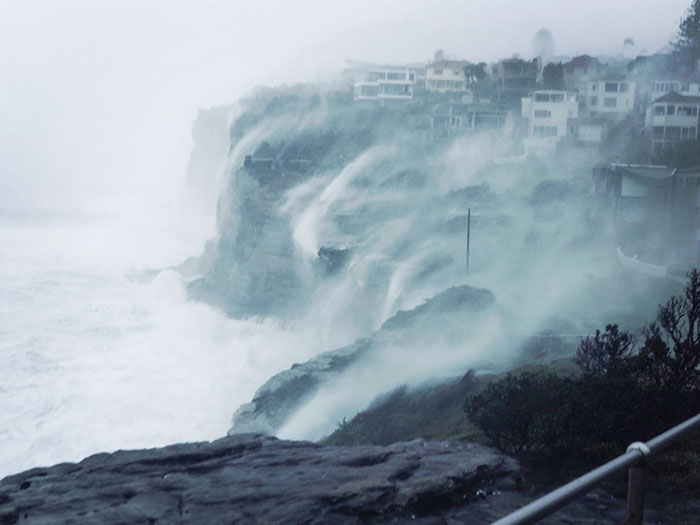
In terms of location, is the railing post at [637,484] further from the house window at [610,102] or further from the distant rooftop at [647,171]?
the house window at [610,102]

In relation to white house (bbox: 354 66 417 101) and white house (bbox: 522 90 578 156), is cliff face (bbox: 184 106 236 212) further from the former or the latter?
white house (bbox: 522 90 578 156)

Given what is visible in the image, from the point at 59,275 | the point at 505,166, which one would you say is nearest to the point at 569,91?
the point at 505,166

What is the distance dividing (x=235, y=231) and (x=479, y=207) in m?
12.5

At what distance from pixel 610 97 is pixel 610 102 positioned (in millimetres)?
144

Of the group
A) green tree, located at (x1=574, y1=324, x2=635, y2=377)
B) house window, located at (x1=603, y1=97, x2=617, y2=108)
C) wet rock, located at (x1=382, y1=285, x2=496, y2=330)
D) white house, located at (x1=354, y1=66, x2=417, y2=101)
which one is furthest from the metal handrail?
white house, located at (x1=354, y1=66, x2=417, y2=101)

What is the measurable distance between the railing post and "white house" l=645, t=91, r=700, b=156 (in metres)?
16.4

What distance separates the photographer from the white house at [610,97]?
19250mm

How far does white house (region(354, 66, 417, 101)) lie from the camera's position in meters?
30.3

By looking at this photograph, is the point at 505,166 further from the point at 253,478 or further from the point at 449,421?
the point at 253,478

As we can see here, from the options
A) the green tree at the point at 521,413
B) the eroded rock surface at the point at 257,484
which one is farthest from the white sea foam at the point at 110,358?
the green tree at the point at 521,413

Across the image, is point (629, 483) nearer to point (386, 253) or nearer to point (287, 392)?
point (287, 392)

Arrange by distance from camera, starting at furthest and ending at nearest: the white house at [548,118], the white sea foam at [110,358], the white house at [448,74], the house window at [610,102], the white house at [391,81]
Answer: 1. the white house at [391,81]
2. the white house at [448,74]
3. the white house at [548,118]
4. the house window at [610,102]
5. the white sea foam at [110,358]

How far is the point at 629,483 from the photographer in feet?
5.99

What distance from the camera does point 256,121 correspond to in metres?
37.5
